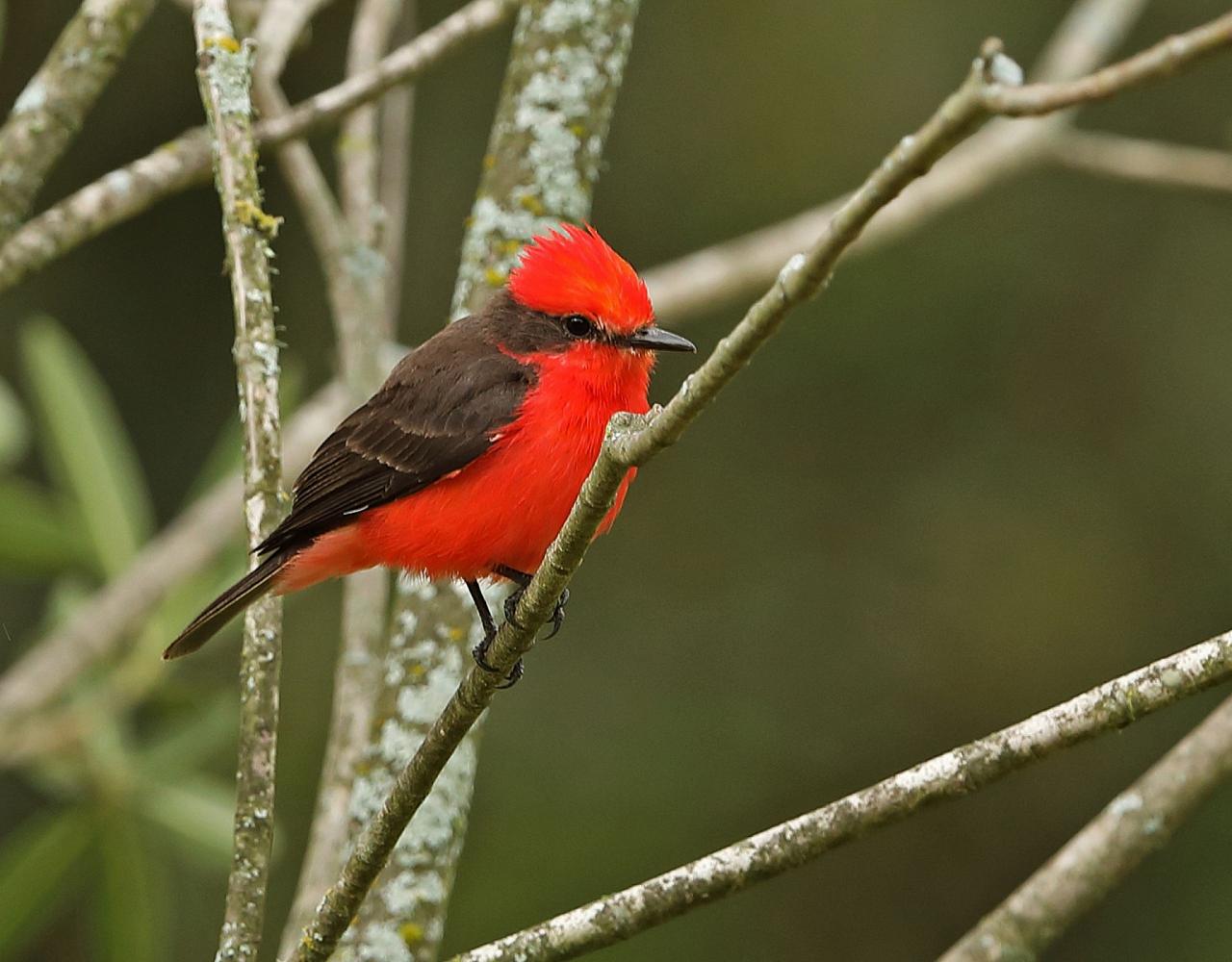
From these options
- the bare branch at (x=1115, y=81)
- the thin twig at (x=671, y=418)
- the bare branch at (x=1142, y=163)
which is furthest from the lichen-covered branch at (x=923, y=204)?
the bare branch at (x=1115, y=81)

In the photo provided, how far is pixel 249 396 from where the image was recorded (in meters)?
3.12

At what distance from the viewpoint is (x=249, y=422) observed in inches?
123

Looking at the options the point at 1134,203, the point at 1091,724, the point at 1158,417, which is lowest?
the point at 1091,724

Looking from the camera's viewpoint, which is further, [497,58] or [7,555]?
[497,58]

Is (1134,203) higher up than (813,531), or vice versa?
(1134,203)

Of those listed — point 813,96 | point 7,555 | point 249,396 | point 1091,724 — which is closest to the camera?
point 1091,724

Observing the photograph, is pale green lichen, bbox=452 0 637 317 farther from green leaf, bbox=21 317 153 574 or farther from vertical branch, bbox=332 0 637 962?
green leaf, bbox=21 317 153 574

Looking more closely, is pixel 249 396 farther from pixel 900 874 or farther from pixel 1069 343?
pixel 1069 343

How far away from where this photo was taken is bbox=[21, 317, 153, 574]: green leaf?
560cm

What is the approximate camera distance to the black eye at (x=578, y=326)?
13.9 ft

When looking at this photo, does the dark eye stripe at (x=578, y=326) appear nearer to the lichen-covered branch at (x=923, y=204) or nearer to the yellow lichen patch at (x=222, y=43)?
the yellow lichen patch at (x=222, y=43)

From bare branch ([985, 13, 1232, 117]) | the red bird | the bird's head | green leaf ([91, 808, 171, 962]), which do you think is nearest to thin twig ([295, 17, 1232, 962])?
bare branch ([985, 13, 1232, 117])

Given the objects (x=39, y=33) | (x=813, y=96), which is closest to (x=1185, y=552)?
(x=813, y=96)

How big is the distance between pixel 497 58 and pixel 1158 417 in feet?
12.2
